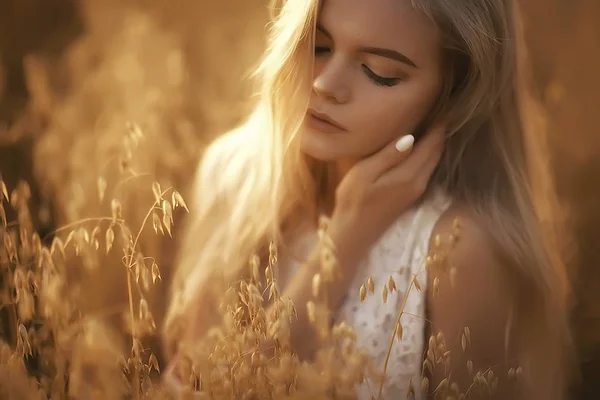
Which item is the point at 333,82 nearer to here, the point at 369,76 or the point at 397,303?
the point at 369,76

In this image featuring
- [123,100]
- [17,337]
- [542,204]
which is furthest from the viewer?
[123,100]

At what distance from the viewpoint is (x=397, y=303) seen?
1.05 meters

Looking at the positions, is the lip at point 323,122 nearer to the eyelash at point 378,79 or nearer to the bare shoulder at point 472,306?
the eyelash at point 378,79

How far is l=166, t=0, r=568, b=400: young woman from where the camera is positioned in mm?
1003

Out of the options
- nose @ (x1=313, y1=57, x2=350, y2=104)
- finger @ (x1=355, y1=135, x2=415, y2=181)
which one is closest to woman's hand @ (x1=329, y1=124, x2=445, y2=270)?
finger @ (x1=355, y1=135, x2=415, y2=181)

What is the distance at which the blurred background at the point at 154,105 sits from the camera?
111 centimetres

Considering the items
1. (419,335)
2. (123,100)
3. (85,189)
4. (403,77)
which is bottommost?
(419,335)

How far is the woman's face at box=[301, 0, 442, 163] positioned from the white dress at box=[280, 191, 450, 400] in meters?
0.11

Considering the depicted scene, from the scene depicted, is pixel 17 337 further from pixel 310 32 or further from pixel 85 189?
pixel 310 32

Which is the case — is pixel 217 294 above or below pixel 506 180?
below

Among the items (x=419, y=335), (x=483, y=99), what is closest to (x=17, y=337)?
(x=419, y=335)

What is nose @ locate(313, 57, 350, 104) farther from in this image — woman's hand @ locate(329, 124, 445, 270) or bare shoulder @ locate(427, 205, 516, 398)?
bare shoulder @ locate(427, 205, 516, 398)

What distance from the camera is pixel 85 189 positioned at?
119cm

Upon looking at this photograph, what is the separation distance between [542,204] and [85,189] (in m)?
0.65
